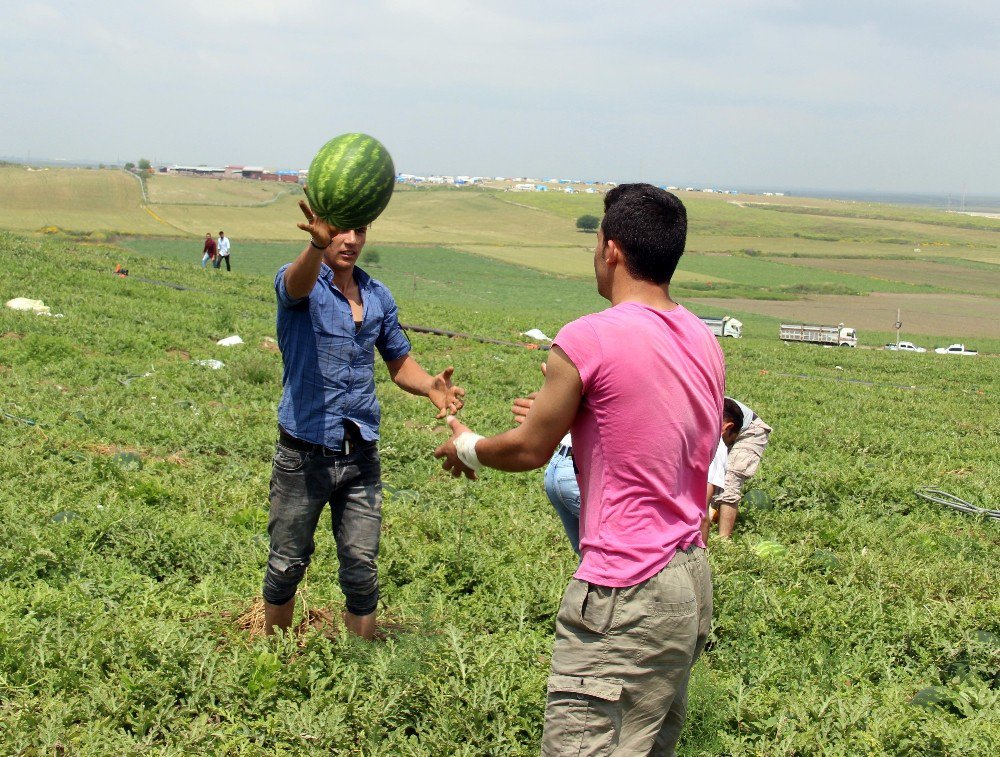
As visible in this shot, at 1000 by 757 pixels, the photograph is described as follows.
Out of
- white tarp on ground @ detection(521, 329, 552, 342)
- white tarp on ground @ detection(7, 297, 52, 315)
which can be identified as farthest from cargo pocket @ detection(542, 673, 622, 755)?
white tarp on ground @ detection(521, 329, 552, 342)

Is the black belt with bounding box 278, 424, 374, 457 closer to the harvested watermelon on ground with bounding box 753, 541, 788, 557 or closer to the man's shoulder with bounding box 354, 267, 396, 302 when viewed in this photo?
the man's shoulder with bounding box 354, 267, 396, 302

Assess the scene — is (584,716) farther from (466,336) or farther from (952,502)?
(466,336)

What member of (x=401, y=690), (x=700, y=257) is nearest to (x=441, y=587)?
(x=401, y=690)

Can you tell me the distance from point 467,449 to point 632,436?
0.77 metres

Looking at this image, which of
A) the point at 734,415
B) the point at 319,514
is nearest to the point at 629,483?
the point at 319,514

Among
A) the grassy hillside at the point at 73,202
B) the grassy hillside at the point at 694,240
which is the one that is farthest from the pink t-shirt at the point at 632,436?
the grassy hillside at the point at 73,202

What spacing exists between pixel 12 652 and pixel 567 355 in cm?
304

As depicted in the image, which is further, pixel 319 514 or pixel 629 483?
pixel 319 514

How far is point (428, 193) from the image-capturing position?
143 m

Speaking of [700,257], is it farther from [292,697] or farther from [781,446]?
[292,697]

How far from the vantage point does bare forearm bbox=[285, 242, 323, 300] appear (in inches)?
154

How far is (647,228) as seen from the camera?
3049 millimetres

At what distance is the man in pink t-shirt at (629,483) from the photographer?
2.95 m

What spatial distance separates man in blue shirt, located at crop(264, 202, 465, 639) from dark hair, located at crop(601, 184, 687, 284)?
4.41ft
